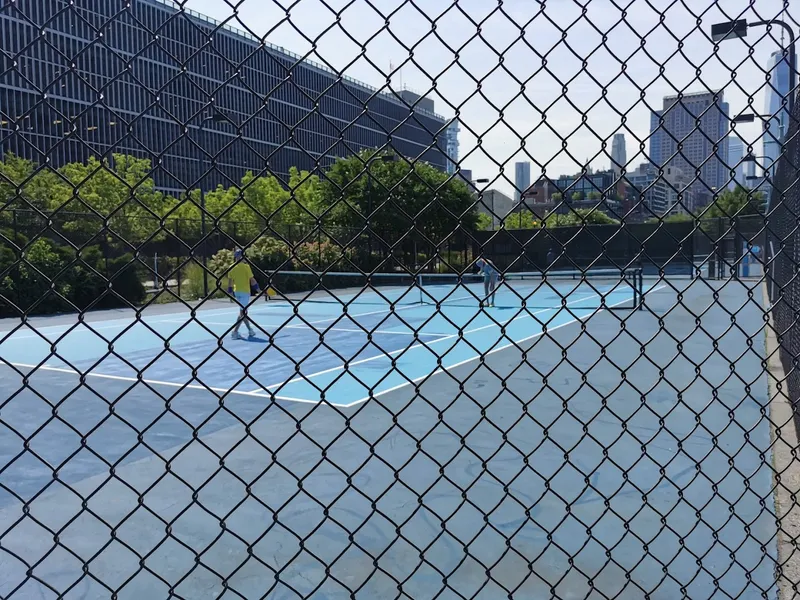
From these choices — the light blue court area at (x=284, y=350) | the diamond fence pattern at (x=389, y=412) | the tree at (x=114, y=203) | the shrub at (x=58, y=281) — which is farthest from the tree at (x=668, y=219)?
the tree at (x=114, y=203)

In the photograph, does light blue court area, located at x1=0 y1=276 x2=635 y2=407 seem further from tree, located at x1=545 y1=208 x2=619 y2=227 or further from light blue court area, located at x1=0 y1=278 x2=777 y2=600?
tree, located at x1=545 y1=208 x2=619 y2=227

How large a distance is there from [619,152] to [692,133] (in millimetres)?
262

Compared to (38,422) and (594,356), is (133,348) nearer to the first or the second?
(38,422)

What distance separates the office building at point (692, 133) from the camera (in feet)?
8.22

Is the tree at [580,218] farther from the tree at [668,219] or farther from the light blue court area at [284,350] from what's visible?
the light blue court area at [284,350]

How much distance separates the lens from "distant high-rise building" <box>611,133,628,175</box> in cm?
246

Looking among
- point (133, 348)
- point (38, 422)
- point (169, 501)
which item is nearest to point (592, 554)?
point (169, 501)

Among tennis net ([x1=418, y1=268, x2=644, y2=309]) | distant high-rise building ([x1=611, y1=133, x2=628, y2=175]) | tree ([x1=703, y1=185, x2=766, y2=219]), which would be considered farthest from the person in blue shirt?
tree ([x1=703, y1=185, x2=766, y2=219])

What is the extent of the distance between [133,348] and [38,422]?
488 centimetres

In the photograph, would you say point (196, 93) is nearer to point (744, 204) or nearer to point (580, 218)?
point (580, 218)

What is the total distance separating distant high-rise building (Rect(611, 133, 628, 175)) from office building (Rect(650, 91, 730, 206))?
4.0 inches

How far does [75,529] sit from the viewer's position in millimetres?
4277

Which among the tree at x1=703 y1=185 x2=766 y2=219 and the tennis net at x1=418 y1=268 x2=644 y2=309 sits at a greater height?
the tree at x1=703 y1=185 x2=766 y2=219

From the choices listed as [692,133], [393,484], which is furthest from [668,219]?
[393,484]
